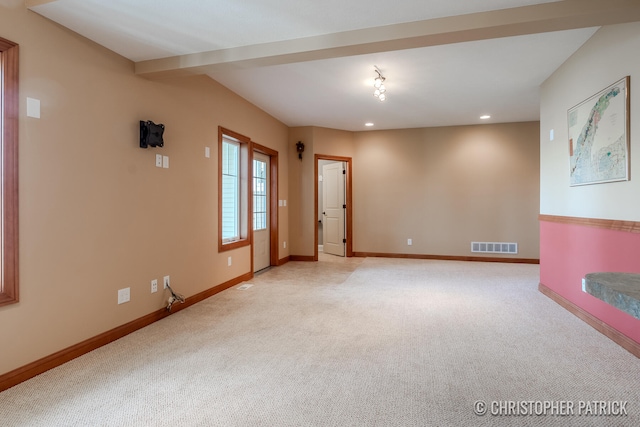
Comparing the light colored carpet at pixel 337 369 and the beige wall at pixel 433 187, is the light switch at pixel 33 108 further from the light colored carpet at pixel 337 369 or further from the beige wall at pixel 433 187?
the beige wall at pixel 433 187

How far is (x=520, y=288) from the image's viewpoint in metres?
4.29

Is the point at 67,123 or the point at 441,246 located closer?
the point at 67,123

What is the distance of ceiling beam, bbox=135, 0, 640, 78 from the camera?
6.97 ft

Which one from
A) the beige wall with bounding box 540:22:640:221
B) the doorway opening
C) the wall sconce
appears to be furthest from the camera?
the wall sconce

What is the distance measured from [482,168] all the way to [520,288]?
2.74m

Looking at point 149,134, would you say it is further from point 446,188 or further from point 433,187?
point 446,188

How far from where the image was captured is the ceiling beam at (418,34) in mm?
2125

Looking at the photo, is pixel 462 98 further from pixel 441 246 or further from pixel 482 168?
pixel 441 246

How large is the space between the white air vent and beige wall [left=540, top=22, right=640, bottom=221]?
2.38 m

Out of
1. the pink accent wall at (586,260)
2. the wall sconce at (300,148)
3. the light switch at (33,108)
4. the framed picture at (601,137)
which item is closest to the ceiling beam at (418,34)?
the framed picture at (601,137)

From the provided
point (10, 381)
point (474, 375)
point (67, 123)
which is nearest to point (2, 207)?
point (67, 123)

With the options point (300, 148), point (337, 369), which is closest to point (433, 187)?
point (300, 148)

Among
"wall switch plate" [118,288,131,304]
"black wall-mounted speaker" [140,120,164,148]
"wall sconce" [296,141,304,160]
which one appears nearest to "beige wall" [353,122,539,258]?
"wall sconce" [296,141,304,160]

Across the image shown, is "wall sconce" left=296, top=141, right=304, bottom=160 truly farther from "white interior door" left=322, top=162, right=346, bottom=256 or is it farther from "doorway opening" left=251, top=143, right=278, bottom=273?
"white interior door" left=322, top=162, right=346, bottom=256
